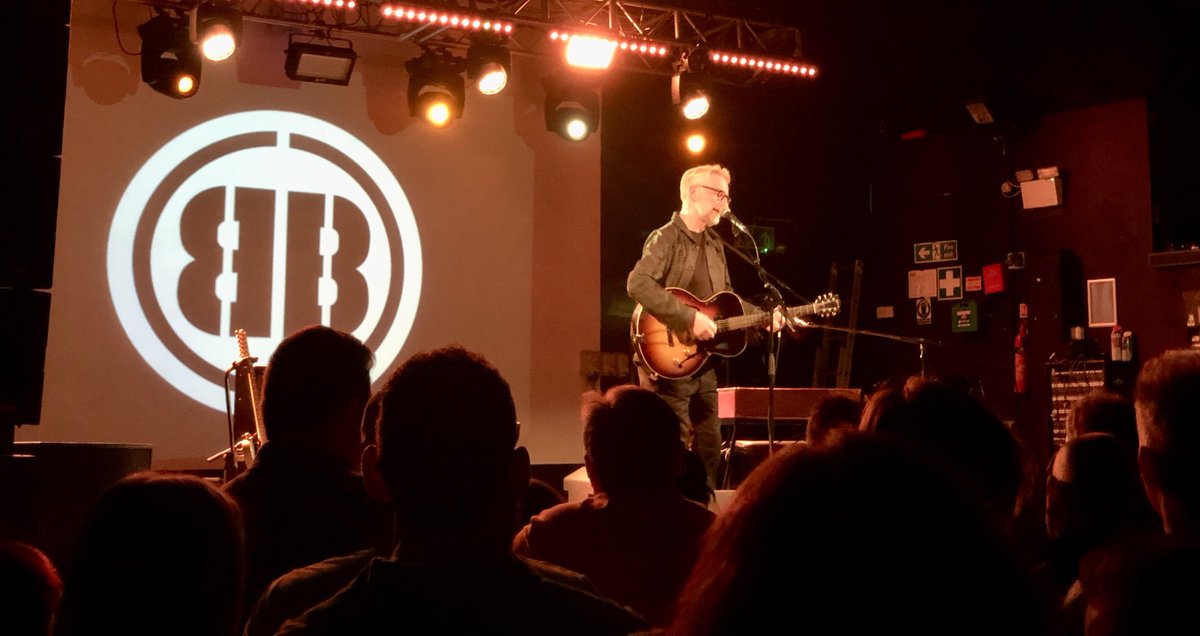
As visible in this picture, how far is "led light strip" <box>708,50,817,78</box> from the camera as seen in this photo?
8.12 meters

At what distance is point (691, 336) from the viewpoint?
6434 mm

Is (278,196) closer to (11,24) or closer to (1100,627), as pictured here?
(11,24)

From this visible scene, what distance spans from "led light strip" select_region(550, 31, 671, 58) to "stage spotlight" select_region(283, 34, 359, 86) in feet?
4.71

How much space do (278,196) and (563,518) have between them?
18.7ft

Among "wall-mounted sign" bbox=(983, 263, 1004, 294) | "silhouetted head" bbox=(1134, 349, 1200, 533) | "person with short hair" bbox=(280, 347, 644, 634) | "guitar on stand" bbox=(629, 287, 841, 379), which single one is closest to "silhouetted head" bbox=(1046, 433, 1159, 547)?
"silhouetted head" bbox=(1134, 349, 1200, 533)

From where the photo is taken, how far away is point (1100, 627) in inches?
33.8

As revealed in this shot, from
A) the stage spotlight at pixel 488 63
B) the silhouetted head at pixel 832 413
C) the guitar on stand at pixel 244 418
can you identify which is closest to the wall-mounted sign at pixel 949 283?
the stage spotlight at pixel 488 63

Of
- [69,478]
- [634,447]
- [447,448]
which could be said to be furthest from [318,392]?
[69,478]

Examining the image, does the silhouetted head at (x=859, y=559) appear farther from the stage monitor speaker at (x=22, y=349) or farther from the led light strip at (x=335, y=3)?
the led light strip at (x=335, y=3)

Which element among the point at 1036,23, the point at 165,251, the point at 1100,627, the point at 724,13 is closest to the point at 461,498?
the point at 1100,627

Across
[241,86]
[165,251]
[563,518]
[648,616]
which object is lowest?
[648,616]

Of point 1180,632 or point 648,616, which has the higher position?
point 1180,632

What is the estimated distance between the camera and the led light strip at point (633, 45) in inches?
295

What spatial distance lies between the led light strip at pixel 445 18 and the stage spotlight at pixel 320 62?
0.65 m
